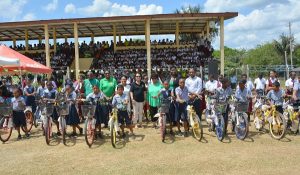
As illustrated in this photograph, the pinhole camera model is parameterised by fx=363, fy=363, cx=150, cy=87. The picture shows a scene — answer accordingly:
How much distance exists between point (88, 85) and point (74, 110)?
194 centimetres

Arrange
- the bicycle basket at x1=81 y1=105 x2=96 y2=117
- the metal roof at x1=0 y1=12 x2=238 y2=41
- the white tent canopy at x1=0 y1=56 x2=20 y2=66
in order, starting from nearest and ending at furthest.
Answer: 1. the bicycle basket at x1=81 y1=105 x2=96 y2=117
2. the white tent canopy at x1=0 y1=56 x2=20 y2=66
3. the metal roof at x1=0 y1=12 x2=238 y2=41

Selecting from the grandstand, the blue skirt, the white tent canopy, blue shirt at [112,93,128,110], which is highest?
the grandstand

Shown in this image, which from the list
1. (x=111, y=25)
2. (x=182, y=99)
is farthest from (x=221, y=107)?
(x=111, y=25)

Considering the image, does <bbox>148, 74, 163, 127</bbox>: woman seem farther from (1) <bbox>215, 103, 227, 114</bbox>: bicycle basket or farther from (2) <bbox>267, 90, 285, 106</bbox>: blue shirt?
(2) <bbox>267, 90, 285, 106</bbox>: blue shirt

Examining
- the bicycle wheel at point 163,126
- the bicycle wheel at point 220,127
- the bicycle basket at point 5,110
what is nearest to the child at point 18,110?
the bicycle basket at point 5,110

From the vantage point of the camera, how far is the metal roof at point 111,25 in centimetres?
2097

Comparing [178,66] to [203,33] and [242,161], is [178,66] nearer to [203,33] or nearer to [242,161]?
[203,33]

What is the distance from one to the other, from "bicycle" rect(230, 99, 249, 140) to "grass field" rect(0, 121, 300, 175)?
7.6 inches

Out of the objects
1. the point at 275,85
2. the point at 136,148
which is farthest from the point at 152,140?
the point at 275,85

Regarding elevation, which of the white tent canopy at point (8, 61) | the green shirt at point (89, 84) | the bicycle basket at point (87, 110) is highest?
the white tent canopy at point (8, 61)

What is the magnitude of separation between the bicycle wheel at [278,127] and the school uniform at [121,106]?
3914 millimetres

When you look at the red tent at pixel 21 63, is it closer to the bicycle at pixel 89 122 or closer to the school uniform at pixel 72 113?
the school uniform at pixel 72 113

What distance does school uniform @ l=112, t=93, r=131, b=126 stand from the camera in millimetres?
9800

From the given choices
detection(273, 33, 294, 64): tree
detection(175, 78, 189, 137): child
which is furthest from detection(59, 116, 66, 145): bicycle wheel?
detection(273, 33, 294, 64): tree
